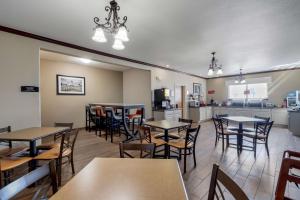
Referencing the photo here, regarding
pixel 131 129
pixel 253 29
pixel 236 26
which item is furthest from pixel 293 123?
pixel 131 129

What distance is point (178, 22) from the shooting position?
9.02 feet

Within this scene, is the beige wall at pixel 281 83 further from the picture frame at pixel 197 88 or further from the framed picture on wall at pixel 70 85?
the framed picture on wall at pixel 70 85

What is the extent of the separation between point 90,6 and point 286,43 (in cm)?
440

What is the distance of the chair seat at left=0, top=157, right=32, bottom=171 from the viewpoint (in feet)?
6.41

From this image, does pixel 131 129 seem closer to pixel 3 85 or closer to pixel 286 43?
pixel 3 85

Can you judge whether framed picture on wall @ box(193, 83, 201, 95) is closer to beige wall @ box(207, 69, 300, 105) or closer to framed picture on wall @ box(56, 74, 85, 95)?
beige wall @ box(207, 69, 300, 105)

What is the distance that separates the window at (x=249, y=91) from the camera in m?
7.66

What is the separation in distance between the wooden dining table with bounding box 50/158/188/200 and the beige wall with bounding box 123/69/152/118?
15.9 feet

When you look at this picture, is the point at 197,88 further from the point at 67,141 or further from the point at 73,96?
the point at 67,141

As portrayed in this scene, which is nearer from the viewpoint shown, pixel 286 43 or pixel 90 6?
pixel 90 6

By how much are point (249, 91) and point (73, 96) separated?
842 cm

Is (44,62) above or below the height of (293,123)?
above

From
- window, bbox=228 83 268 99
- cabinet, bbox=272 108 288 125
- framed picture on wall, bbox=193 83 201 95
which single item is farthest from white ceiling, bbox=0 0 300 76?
framed picture on wall, bbox=193 83 201 95

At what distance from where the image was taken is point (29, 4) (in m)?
2.25
